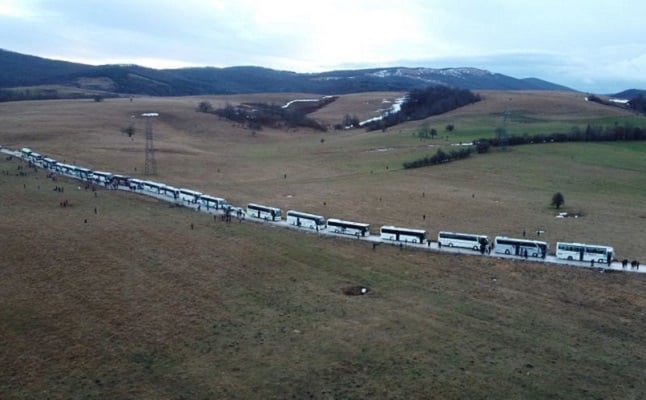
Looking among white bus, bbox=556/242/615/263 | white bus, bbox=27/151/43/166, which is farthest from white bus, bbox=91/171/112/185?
white bus, bbox=556/242/615/263

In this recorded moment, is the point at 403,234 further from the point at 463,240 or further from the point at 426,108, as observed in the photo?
the point at 426,108

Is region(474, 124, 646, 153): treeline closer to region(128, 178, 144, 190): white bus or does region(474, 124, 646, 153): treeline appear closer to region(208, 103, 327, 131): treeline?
region(128, 178, 144, 190): white bus

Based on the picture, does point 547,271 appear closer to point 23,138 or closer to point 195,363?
point 195,363

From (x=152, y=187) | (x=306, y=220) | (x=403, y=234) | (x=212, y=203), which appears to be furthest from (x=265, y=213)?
(x=152, y=187)

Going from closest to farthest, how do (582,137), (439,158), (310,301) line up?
1. (310,301)
2. (439,158)
3. (582,137)

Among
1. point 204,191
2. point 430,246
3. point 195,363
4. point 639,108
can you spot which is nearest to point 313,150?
point 204,191

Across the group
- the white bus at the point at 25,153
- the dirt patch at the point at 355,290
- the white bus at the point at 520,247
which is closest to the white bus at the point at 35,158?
the white bus at the point at 25,153

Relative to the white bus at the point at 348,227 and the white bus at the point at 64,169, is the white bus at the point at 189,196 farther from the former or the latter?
the white bus at the point at 64,169
